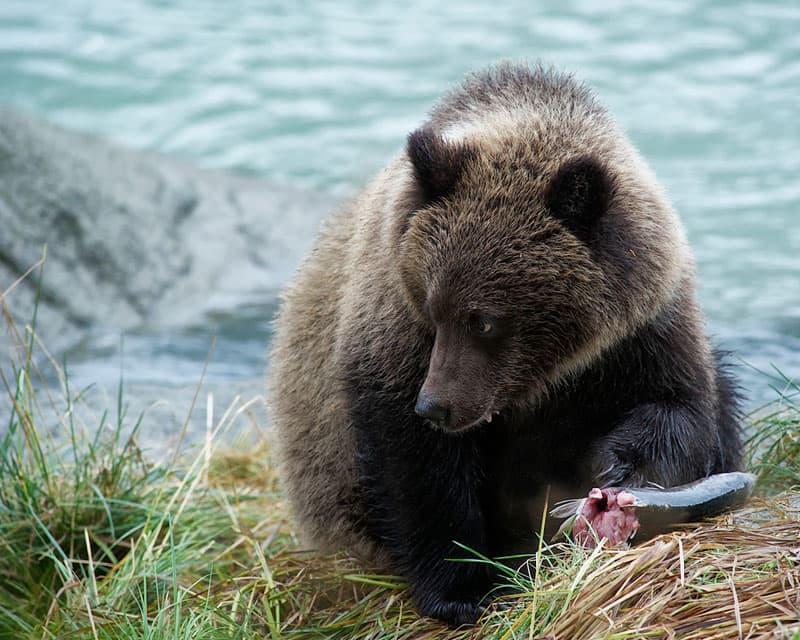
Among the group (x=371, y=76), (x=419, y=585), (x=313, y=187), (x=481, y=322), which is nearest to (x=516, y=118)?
(x=481, y=322)

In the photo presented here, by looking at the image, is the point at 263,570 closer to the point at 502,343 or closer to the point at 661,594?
the point at 502,343

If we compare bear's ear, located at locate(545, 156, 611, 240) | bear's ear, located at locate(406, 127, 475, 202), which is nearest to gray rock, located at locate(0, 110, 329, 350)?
bear's ear, located at locate(406, 127, 475, 202)

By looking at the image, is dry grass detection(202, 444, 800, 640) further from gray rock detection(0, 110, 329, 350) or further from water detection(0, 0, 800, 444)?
water detection(0, 0, 800, 444)

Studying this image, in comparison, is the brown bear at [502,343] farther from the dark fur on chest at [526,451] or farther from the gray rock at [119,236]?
the gray rock at [119,236]

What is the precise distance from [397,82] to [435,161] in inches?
501

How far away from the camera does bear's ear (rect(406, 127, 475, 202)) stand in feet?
12.4

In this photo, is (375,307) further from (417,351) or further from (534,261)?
(534,261)

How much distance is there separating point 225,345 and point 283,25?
10.4 meters

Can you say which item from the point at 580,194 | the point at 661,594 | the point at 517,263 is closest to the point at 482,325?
the point at 517,263

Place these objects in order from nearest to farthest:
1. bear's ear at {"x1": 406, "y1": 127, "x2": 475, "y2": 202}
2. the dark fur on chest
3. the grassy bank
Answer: the grassy bank → bear's ear at {"x1": 406, "y1": 127, "x2": 475, "y2": 202} → the dark fur on chest

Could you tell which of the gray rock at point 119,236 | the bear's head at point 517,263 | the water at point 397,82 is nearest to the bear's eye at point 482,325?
the bear's head at point 517,263

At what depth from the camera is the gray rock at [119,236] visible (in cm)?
870

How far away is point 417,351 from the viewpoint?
13.3ft

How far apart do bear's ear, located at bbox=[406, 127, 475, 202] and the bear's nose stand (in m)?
0.72
